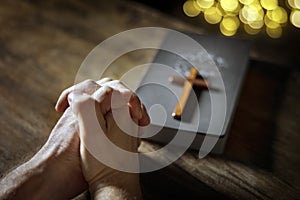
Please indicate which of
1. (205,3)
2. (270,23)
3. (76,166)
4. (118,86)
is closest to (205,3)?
(205,3)

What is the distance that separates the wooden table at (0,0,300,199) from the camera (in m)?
1.00

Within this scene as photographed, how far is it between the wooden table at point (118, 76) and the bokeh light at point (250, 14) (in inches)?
7.0

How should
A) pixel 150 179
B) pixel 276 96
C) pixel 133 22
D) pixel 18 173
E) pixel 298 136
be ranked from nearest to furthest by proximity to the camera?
pixel 18 173, pixel 150 179, pixel 298 136, pixel 276 96, pixel 133 22

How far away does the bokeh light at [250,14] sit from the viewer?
1509 mm

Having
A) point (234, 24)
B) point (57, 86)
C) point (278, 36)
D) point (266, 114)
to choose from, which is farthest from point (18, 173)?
point (278, 36)

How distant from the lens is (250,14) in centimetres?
153

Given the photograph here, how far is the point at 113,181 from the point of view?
889mm

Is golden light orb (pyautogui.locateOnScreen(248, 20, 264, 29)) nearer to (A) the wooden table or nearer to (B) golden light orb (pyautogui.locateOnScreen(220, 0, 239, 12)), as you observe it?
(B) golden light orb (pyautogui.locateOnScreen(220, 0, 239, 12))

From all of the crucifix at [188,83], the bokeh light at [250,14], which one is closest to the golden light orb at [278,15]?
the bokeh light at [250,14]

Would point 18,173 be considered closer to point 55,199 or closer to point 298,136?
point 55,199

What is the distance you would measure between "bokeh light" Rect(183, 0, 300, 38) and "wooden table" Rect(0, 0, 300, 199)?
178mm

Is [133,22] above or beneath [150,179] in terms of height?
above

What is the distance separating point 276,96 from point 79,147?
54cm

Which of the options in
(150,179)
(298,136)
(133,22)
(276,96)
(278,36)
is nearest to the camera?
(150,179)
